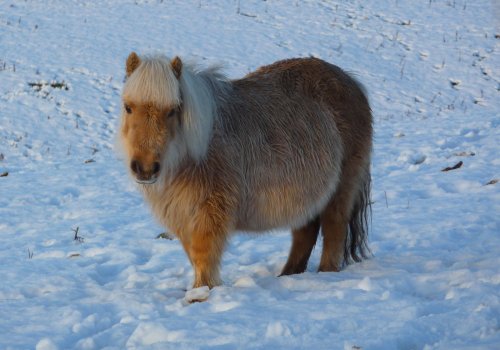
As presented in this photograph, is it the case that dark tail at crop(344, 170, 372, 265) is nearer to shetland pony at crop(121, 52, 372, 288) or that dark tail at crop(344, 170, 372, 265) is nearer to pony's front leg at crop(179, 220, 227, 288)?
shetland pony at crop(121, 52, 372, 288)

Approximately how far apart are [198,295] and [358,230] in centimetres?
210

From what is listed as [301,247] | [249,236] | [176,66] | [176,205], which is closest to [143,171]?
[176,205]

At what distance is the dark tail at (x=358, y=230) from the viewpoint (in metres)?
6.33

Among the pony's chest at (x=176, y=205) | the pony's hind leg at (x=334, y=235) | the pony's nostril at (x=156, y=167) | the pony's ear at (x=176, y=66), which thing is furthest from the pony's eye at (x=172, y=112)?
the pony's hind leg at (x=334, y=235)

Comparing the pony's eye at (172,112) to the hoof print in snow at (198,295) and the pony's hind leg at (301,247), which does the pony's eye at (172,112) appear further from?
the pony's hind leg at (301,247)

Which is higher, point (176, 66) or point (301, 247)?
point (176, 66)

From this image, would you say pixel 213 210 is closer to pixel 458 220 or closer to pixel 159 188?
pixel 159 188

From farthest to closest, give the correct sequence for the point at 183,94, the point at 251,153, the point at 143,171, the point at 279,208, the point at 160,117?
1. the point at 279,208
2. the point at 251,153
3. the point at 183,94
4. the point at 160,117
5. the point at 143,171

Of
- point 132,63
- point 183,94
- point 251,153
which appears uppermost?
point 132,63

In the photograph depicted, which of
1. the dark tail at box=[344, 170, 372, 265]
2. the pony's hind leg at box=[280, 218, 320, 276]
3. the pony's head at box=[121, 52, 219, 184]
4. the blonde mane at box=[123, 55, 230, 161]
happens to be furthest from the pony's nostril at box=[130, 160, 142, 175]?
the dark tail at box=[344, 170, 372, 265]

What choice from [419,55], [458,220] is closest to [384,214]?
[458,220]

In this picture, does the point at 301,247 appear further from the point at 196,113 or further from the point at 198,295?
the point at 196,113

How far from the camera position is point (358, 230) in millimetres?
6398

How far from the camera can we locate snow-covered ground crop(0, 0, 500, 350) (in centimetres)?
408
